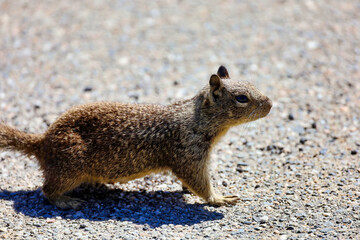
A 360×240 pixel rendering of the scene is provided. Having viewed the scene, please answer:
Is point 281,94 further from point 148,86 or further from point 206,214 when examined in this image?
point 206,214

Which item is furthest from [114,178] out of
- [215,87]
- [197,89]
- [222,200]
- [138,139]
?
[197,89]

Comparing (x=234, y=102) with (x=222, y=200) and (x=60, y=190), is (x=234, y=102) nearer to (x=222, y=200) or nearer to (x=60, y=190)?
(x=222, y=200)

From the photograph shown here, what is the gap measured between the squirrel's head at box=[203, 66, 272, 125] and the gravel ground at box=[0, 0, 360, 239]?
1.14 meters

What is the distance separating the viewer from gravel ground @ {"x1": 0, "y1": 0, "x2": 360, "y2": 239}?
18.7 ft

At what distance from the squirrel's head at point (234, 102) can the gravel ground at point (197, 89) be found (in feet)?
3.73

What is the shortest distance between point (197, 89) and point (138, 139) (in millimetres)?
3540

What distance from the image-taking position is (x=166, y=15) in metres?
11.9

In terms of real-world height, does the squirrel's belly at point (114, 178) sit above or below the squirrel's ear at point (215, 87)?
below

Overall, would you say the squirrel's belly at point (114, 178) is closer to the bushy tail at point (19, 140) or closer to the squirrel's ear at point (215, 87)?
the bushy tail at point (19, 140)

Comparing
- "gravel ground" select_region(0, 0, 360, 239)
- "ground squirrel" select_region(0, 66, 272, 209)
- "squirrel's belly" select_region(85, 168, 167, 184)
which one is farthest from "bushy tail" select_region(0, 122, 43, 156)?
"squirrel's belly" select_region(85, 168, 167, 184)

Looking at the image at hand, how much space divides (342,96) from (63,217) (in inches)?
230

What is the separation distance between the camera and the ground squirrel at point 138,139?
233 inches

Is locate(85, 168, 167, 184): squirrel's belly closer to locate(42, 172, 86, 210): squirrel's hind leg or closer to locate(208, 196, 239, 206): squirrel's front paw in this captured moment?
locate(42, 172, 86, 210): squirrel's hind leg

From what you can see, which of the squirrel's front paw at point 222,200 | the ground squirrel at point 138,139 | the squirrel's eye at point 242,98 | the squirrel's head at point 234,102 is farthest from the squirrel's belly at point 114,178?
the squirrel's eye at point 242,98
